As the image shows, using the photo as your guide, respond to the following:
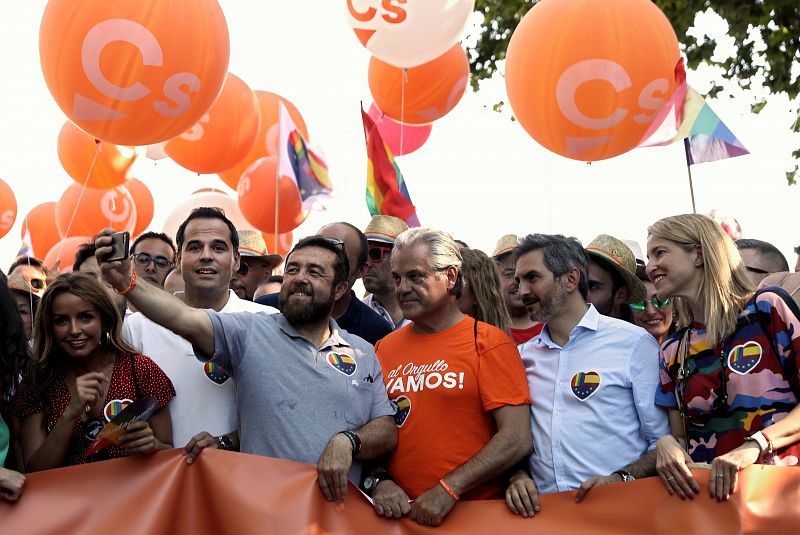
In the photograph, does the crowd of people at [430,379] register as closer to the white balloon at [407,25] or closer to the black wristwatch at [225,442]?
the black wristwatch at [225,442]

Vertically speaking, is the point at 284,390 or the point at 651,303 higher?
the point at 284,390

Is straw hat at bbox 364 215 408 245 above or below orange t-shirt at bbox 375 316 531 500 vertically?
above

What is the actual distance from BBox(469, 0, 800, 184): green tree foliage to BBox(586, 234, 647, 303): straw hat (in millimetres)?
7023

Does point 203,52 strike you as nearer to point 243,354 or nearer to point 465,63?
point 243,354

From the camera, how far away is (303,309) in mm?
3828

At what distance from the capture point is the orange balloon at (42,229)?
11.5 m

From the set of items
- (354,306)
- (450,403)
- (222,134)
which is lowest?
(450,403)

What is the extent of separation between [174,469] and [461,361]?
118 centimetres

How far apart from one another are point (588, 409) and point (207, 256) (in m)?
1.75

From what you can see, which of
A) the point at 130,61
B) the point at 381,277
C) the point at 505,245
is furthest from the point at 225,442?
the point at 505,245

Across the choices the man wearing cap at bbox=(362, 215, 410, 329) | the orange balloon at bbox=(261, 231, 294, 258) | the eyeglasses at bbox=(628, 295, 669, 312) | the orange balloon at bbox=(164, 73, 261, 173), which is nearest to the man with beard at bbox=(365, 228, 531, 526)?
the man wearing cap at bbox=(362, 215, 410, 329)

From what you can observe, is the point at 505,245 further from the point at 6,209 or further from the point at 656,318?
the point at 6,209

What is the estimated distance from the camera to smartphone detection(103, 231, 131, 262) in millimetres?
3102

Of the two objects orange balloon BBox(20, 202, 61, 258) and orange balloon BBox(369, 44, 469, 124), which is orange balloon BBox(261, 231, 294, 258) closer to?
orange balloon BBox(369, 44, 469, 124)
